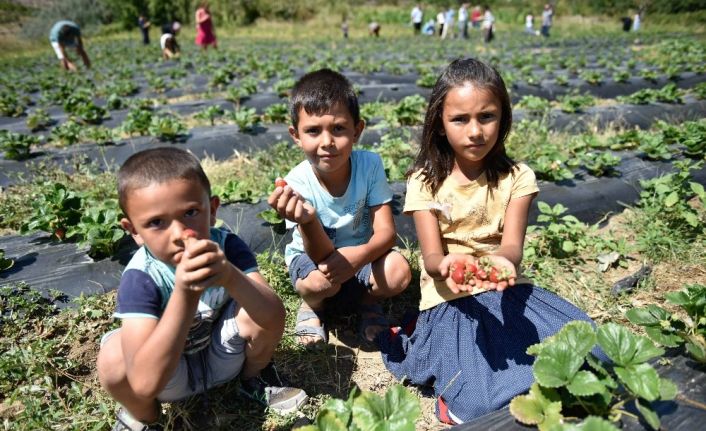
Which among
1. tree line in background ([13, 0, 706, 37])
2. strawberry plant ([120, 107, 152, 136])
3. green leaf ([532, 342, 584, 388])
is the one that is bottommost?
green leaf ([532, 342, 584, 388])

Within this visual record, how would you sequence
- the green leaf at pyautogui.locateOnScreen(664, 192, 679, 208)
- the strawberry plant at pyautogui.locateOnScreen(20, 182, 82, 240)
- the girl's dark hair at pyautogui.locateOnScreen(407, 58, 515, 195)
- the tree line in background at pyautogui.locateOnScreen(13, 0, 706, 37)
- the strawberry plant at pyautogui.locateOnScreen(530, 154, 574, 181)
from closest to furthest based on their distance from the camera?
the girl's dark hair at pyautogui.locateOnScreen(407, 58, 515, 195) < the strawberry plant at pyautogui.locateOnScreen(20, 182, 82, 240) < the green leaf at pyautogui.locateOnScreen(664, 192, 679, 208) < the strawberry plant at pyautogui.locateOnScreen(530, 154, 574, 181) < the tree line in background at pyautogui.locateOnScreen(13, 0, 706, 37)

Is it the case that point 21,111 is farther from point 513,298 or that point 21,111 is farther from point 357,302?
point 513,298

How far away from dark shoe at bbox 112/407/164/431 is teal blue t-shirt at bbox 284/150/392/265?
1071mm

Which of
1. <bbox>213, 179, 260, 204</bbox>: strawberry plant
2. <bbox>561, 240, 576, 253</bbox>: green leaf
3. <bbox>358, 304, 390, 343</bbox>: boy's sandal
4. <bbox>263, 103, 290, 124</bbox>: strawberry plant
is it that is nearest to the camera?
<bbox>358, 304, 390, 343</bbox>: boy's sandal

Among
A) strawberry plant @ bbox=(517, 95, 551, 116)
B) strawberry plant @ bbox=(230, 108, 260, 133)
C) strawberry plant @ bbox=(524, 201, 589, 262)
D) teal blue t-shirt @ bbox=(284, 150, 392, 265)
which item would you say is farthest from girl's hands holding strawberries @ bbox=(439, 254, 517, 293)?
strawberry plant @ bbox=(517, 95, 551, 116)

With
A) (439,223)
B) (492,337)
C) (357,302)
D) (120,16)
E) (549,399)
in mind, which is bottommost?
Answer: (357,302)

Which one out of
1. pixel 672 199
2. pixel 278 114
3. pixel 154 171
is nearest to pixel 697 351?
pixel 154 171

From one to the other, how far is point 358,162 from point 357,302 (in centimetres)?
87

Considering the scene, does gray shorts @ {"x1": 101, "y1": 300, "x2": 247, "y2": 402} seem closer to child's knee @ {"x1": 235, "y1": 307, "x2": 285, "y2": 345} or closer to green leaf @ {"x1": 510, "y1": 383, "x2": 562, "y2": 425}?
child's knee @ {"x1": 235, "y1": 307, "x2": 285, "y2": 345}

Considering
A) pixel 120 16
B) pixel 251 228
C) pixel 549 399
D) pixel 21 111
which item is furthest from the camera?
pixel 120 16

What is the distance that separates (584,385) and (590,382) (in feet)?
0.06

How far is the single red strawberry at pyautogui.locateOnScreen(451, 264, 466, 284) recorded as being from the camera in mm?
1642

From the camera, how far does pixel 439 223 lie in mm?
2312

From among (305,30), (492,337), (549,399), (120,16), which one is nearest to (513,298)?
(492,337)
